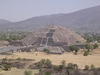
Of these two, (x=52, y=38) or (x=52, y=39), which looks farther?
(x=52, y=38)

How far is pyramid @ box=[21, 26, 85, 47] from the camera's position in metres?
71.2

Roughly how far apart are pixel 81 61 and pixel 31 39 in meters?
32.2

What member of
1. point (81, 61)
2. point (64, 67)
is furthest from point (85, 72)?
point (81, 61)

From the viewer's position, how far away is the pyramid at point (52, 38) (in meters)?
71.2

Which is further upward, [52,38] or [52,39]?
[52,38]

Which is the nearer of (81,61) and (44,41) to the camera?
(81,61)

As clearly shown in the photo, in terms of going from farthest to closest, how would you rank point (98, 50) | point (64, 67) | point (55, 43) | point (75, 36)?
point (75, 36) < point (55, 43) < point (98, 50) < point (64, 67)

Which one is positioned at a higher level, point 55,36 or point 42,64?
point 55,36

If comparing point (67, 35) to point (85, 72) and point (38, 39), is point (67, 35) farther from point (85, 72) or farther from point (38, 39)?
point (85, 72)

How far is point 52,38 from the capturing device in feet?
234

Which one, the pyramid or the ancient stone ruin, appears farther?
the pyramid

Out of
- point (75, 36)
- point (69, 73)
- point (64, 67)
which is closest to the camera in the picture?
point (69, 73)

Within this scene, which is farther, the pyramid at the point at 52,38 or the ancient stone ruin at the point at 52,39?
the pyramid at the point at 52,38

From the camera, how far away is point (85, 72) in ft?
120
